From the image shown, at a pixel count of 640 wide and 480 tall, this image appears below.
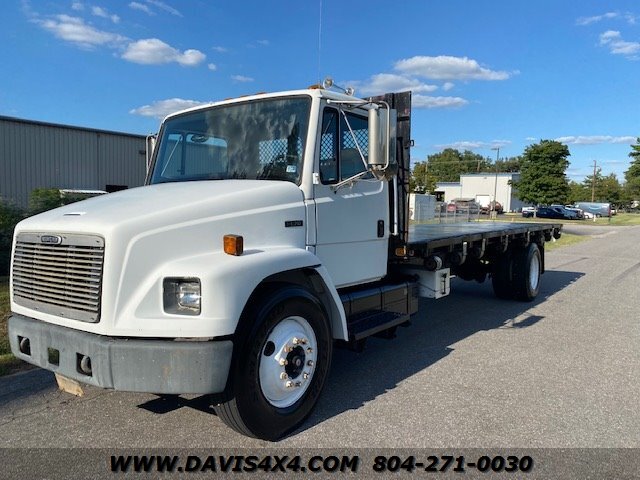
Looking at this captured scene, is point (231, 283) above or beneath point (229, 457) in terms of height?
above

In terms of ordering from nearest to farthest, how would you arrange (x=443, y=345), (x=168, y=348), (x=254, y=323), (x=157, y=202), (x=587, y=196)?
1. (x=168, y=348)
2. (x=254, y=323)
3. (x=157, y=202)
4. (x=443, y=345)
5. (x=587, y=196)

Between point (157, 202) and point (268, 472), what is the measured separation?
1974 millimetres

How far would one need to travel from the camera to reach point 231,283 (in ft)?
10.5

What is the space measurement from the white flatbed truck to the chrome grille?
0.01 metres

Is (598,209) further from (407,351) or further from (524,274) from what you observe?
(407,351)

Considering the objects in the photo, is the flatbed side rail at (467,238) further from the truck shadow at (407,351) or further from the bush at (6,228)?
the bush at (6,228)

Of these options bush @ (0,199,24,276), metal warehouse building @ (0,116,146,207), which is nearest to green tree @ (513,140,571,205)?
metal warehouse building @ (0,116,146,207)

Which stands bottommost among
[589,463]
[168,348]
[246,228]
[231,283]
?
[589,463]

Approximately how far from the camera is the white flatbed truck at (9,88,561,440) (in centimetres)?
315

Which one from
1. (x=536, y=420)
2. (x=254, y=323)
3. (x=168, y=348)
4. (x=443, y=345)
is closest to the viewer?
(x=168, y=348)

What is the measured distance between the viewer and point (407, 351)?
5.88 metres

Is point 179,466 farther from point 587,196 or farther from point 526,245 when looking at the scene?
point 587,196

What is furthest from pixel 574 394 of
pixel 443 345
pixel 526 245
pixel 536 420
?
pixel 526 245

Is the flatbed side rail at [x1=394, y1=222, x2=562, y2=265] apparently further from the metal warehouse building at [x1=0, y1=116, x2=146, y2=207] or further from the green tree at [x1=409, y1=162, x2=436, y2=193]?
the green tree at [x1=409, y1=162, x2=436, y2=193]
